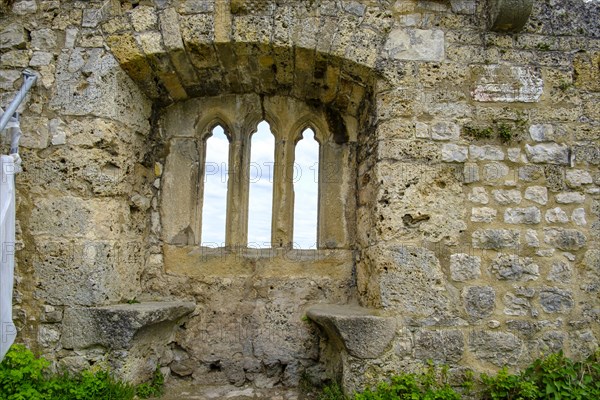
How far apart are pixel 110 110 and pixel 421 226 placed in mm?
2646

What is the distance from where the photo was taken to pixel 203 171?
466cm

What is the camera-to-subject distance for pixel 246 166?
4.63m

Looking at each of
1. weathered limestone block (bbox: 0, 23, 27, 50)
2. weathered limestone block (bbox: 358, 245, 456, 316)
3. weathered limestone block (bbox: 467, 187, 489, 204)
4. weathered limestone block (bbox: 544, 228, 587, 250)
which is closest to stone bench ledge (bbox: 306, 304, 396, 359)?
weathered limestone block (bbox: 358, 245, 456, 316)

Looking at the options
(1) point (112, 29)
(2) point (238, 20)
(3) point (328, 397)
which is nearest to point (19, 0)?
(1) point (112, 29)

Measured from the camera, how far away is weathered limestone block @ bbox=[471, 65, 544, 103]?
12.6 ft

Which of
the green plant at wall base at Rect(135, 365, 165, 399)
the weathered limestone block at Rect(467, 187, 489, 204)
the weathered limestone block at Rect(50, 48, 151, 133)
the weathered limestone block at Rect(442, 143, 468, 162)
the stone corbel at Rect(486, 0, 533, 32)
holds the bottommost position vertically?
the green plant at wall base at Rect(135, 365, 165, 399)

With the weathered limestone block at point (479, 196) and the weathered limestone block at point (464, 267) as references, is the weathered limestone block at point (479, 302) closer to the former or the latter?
the weathered limestone block at point (464, 267)

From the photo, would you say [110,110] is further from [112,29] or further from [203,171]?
[203,171]

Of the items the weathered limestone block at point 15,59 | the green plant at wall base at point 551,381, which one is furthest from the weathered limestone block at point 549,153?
the weathered limestone block at point 15,59

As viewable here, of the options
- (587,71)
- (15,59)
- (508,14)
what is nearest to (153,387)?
(15,59)

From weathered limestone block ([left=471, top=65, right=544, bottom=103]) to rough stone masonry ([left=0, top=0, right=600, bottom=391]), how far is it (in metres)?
0.01

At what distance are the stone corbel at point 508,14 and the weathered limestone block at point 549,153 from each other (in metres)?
0.96

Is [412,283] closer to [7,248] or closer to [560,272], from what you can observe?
[560,272]

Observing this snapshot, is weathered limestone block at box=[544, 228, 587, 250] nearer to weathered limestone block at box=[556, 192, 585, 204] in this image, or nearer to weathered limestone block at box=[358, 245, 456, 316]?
weathered limestone block at box=[556, 192, 585, 204]
